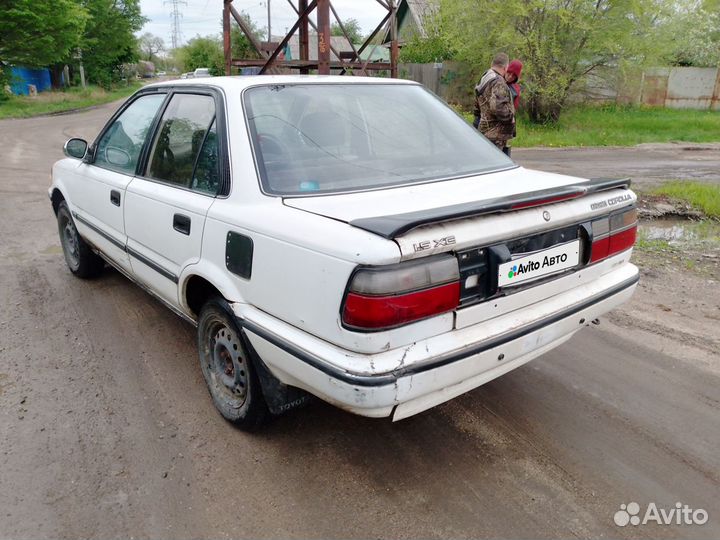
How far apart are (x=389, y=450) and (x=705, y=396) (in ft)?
6.04

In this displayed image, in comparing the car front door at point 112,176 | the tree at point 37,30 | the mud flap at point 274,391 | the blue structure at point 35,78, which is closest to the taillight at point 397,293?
the mud flap at point 274,391

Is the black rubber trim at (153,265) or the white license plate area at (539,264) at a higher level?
the white license plate area at (539,264)

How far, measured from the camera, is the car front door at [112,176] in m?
3.69

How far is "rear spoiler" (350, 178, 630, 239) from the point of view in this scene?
6.84ft

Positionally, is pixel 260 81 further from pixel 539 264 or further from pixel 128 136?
pixel 539 264

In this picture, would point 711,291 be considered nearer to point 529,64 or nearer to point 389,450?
point 389,450

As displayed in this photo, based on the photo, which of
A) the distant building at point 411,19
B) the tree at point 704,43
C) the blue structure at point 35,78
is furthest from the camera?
the blue structure at point 35,78

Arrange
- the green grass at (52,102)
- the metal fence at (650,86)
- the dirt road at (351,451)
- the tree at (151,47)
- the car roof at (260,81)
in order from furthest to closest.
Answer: the tree at (151,47)
the green grass at (52,102)
the metal fence at (650,86)
the car roof at (260,81)
the dirt road at (351,451)

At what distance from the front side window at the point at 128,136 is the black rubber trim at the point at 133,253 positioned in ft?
1.52

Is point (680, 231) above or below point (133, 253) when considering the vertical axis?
below

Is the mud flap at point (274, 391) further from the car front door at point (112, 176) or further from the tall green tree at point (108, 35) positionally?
the tall green tree at point (108, 35)

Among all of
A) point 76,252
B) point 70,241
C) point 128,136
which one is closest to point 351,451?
point 128,136

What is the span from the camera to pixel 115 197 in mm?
3758

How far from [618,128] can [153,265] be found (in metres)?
18.9
